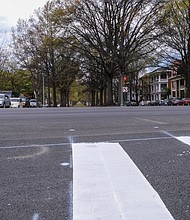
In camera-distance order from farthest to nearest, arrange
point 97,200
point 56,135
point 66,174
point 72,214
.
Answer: point 56,135 → point 66,174 → point 97,200 → point 72,214

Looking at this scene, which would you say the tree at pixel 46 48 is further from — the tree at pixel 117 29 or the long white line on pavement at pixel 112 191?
the long white line on pavement at pixel 112 191

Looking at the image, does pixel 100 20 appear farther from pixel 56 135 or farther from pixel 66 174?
pixel 66 174

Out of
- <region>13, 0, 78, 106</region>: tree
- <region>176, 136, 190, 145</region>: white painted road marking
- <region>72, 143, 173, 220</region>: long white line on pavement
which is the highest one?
<region>13, 0, 78, 106</region>: tree

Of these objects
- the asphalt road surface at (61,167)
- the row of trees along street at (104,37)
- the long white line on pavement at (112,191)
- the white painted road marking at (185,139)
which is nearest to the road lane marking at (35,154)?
the asphalt road surface at (61,167)

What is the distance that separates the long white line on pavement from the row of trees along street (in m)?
36.7

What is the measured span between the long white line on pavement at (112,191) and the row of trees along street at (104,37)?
120 feet

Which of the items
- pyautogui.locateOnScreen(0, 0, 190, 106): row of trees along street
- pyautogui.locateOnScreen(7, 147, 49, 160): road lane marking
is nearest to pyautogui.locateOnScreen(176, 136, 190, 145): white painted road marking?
pyautogui.locateOnScreen(7, 147, 49, 160): road lane marking

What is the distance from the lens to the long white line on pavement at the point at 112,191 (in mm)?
3566

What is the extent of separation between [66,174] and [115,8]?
3853 cm

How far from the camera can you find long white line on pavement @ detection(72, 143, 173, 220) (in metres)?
3.57

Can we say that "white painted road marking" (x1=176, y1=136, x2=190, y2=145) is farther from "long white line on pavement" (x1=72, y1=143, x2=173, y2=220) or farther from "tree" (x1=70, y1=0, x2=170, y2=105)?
"tree" (x1=70, y1=0, x2=170, y2=105)

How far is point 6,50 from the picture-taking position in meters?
61.5

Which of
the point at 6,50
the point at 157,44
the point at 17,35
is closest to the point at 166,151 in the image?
the point at 157,44

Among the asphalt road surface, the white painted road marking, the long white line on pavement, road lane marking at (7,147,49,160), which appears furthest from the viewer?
the white painted road marking
